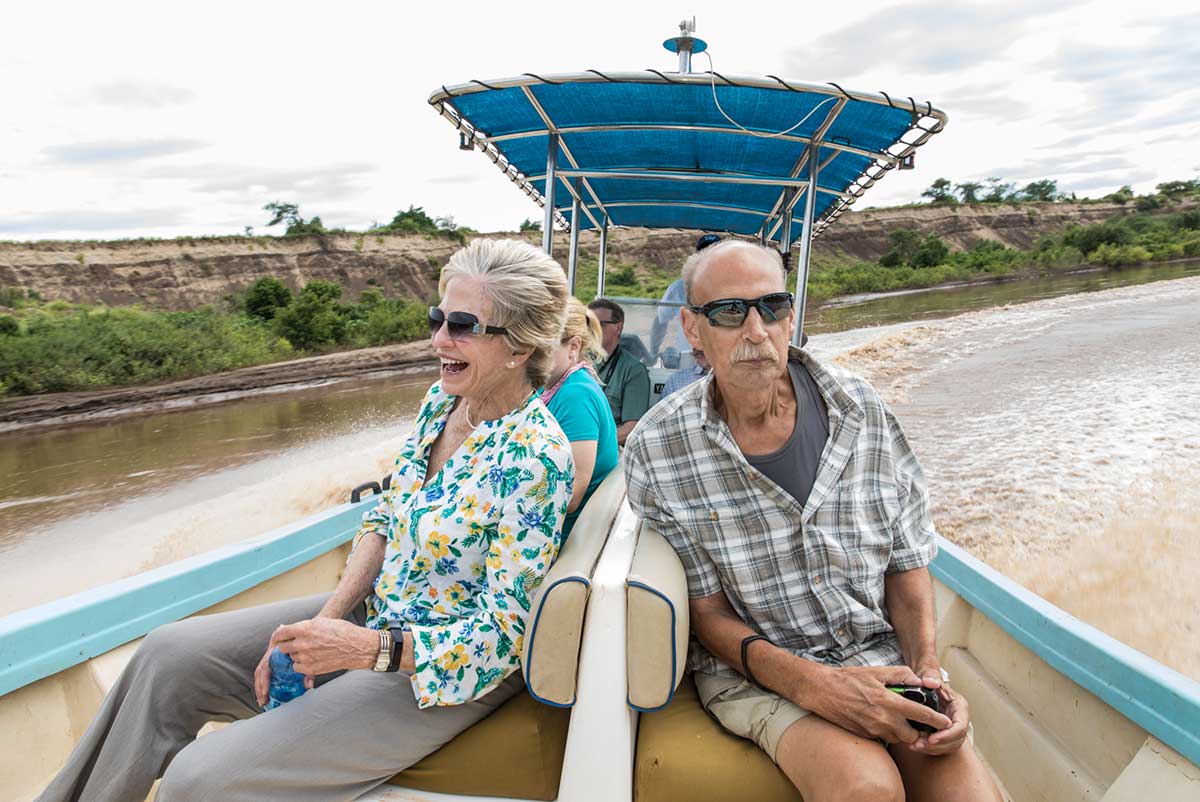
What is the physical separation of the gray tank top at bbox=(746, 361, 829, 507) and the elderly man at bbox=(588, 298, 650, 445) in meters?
2.41

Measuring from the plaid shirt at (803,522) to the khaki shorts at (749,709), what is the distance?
0.04 metres

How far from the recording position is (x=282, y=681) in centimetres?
146

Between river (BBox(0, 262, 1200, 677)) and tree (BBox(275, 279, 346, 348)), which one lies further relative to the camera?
tree (BBox(275, 279, 346, 348))

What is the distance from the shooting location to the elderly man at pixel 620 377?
13.4 ft

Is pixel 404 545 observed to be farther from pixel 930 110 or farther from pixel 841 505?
pixel 930 110

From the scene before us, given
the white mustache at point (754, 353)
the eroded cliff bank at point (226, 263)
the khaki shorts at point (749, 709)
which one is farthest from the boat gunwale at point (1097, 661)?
the eroded cliff bank at point (226, 263)

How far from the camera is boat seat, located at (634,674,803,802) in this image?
53.9 inches

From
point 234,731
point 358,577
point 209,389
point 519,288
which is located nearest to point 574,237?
point 519,288

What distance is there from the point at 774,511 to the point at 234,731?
1076 mm

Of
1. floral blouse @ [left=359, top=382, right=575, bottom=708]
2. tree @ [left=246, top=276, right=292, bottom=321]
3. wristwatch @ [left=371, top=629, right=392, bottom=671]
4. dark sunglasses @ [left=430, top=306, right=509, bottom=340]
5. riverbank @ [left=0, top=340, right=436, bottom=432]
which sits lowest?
riverbank @ [left=0, top=340, right=436, bottom=432]

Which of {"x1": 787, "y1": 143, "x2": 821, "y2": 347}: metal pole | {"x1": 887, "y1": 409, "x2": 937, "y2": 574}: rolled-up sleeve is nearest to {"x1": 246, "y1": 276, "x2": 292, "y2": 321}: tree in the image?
{"x1": 787, "y1": 143, "x2": 821, "y2": 347}: metal pole

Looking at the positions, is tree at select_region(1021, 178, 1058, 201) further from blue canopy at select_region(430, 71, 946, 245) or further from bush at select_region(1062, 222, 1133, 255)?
blue canopy at select_region(430, 71, 946, 245)

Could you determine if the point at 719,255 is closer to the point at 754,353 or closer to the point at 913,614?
the point at 754,353

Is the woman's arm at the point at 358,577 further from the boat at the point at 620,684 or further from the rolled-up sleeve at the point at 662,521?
the rolled-up sleeve at the point at 662,521
